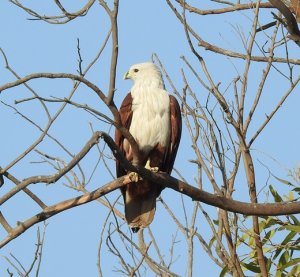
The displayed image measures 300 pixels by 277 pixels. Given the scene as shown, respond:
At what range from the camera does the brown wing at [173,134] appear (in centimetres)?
631

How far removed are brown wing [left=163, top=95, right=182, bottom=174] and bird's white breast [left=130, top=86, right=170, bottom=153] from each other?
1.7 inches

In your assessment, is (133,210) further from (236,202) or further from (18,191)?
(18,191)

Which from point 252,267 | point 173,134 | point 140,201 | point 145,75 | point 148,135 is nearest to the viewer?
point 252,267

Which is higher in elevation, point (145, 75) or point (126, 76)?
point (126, 76)

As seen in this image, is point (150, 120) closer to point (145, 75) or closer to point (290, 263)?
point (145, 75)

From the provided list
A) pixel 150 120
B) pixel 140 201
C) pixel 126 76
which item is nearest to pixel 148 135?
pixel 150 120

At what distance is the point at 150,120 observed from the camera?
6.20 metres

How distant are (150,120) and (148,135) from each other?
116 mm

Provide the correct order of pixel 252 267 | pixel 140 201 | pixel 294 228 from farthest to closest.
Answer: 1. pixel 140 201
2. pixel 252 267
3. pixel 294 228

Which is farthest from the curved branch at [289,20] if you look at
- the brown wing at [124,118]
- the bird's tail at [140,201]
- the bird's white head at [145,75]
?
the bird's tail at [140,201]

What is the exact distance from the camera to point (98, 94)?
4.13 m

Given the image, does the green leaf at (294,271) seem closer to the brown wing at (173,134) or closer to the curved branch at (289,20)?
the brown wing at (173,134)

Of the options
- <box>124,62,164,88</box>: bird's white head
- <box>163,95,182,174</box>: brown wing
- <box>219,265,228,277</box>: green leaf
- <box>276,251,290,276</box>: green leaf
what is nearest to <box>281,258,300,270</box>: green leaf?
<box>276,251,290,276</box>: green leaf

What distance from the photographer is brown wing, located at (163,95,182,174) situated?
A: 631 cm
